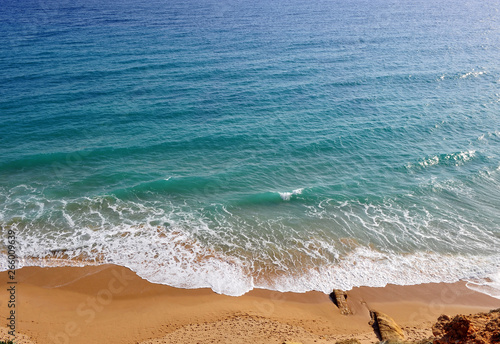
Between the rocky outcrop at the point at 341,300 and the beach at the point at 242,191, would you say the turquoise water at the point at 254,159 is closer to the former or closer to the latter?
the beach at the point at 242,191

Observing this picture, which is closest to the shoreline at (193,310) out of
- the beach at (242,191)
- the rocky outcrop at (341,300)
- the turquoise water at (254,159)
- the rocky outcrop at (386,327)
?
the beach at (242,191)

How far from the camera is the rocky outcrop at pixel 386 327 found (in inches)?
789

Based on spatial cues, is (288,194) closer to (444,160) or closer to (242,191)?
(242,191)

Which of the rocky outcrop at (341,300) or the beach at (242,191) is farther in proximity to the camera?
the beach at (242,191)

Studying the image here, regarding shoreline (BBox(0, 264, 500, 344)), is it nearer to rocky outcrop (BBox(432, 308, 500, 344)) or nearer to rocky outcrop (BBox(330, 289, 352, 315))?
rocky outcrop (BBox(330, 289, 352, 315))

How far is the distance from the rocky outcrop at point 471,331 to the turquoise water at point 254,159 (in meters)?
6.91

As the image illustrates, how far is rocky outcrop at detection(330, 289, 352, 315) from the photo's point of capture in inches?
880

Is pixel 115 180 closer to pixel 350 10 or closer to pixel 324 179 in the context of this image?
pixel 324 179

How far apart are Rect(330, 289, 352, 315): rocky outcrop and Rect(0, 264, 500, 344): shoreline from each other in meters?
0.30

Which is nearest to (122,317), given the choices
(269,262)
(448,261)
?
(269,262)

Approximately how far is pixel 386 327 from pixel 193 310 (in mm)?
12577

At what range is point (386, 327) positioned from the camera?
68.1 ft

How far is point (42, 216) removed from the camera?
2952 centimetres

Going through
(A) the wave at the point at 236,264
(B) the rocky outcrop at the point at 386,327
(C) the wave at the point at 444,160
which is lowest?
(B) the rocky outcrop at the point at 386,327
